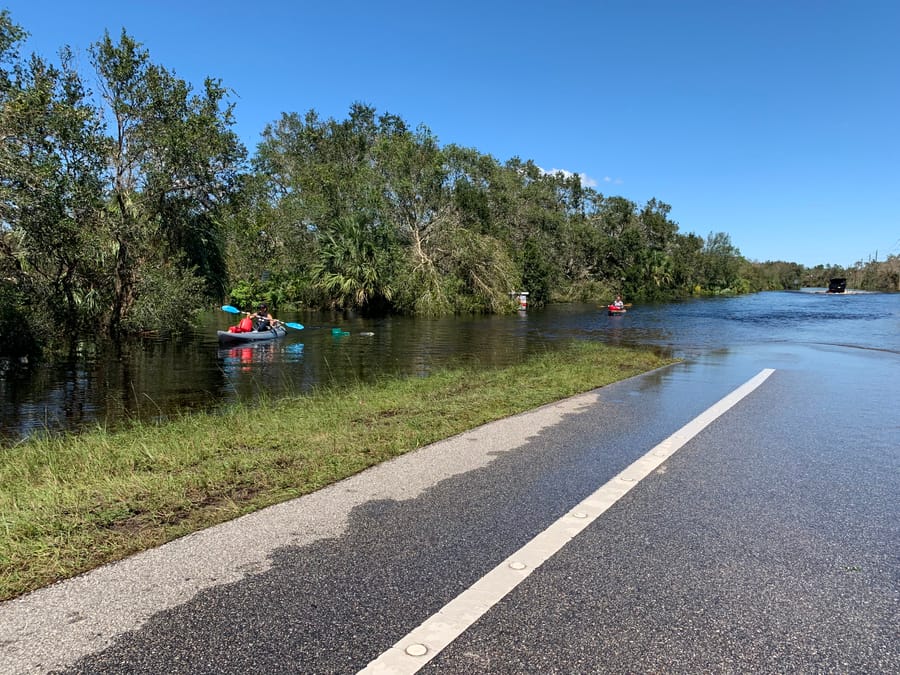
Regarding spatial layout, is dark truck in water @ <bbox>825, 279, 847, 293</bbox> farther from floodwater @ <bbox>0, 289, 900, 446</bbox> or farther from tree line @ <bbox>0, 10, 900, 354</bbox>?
floodwater @ <bbox>0, 289, 900, 446</bbox>

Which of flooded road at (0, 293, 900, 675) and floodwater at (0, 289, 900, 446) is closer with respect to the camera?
flooded road at (0, 293, 900, 675)

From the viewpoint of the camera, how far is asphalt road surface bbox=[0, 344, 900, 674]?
2777 mm

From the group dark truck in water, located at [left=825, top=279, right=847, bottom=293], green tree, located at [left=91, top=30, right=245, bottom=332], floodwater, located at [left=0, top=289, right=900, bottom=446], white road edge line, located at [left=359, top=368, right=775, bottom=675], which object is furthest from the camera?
dark truck in water, located at [left=825, top=279, right=847, bottom=293]

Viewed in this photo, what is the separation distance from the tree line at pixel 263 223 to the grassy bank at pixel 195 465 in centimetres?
874

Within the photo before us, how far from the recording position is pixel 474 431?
748 centimetres

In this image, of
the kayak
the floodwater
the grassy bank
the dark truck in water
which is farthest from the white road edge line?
the dark truck in water

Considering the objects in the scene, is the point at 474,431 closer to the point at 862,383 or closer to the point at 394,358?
the point at 862,383

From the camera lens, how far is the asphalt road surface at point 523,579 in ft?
9.11

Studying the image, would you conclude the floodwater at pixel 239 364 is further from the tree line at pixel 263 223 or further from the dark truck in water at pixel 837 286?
the dark truck in water at pixel 837 286

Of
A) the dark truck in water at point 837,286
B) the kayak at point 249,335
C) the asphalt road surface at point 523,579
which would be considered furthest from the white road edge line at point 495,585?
the dark truck in water at point 837,286

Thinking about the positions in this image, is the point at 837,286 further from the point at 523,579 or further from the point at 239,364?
the point at 523,579

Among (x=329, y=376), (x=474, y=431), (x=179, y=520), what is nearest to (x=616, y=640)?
(x=179, y=520)

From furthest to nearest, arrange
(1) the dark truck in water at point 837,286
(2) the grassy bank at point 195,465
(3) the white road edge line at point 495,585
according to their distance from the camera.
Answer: (1) the dark truck in water at point 837,286
(2) the grassy bank at point 195,465
(3) the white road edge line at point 495,585

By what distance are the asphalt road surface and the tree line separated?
500 inches
